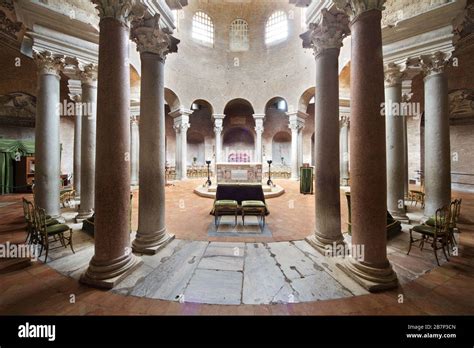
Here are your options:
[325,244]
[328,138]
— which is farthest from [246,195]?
[328,138]

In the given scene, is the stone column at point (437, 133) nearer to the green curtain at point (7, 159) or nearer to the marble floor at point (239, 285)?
the marble floor at point (239, 285)

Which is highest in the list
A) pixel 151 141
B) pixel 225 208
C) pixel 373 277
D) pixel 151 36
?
pixel 151 36

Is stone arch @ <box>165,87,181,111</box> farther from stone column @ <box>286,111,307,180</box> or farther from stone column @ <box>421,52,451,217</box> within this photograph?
stone column @ <box>421,52,451,217</box>

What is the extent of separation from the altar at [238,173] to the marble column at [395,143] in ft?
19.6

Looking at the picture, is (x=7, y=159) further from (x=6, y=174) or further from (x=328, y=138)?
(x=328, y=138)

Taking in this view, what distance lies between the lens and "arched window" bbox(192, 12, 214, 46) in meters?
17.4

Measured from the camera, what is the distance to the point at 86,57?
229 inches

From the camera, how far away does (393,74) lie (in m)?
6.14

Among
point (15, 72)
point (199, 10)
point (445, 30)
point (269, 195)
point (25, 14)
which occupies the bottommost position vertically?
point (269, 195)

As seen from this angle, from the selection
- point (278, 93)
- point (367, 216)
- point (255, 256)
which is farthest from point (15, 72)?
point (278, 93)

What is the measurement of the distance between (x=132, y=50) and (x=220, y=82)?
8192 millimetres

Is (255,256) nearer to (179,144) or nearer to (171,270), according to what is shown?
(171,270)

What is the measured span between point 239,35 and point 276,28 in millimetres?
3338

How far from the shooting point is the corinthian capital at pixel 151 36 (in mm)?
3854
